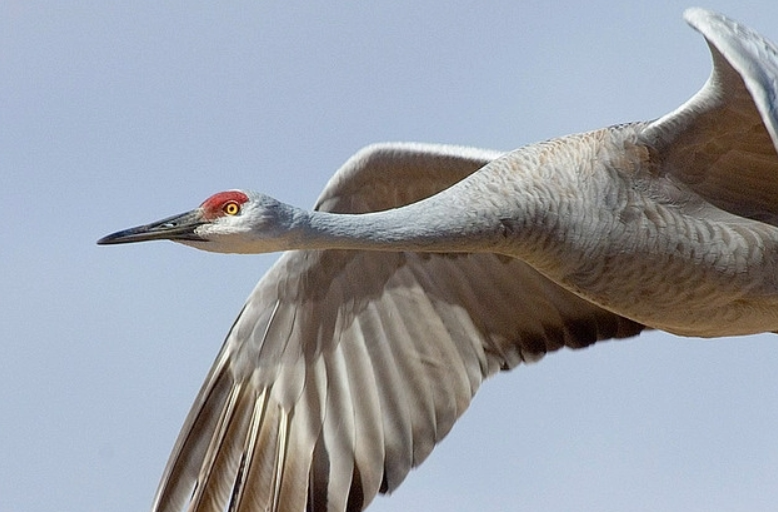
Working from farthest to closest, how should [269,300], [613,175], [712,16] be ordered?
[269,300], [613,175], [712,16]

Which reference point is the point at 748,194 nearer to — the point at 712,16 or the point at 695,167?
the point at 695,167

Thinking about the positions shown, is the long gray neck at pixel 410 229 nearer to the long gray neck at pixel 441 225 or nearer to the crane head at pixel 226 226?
the long gray neck at pixel 441 225

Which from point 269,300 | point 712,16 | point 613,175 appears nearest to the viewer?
point 712,16

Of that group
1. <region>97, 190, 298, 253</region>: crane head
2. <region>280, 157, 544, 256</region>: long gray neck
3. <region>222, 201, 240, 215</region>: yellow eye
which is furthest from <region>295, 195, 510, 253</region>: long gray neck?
<region>222, 201, 240, 215</region>: yellow eye

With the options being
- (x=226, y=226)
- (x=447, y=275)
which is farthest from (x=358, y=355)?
(x=226, y=226)

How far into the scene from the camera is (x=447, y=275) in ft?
46.9

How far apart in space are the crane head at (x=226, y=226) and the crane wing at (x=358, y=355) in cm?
154

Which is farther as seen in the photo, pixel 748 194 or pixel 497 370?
pixel 497 370

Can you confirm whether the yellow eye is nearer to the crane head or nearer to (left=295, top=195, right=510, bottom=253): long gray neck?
the crane head

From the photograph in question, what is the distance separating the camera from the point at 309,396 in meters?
14.1

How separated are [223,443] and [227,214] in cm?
251

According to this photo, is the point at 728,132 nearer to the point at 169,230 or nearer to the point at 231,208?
the point at 231,208

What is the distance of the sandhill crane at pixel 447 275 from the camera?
475 inches

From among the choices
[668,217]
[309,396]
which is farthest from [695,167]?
[309,396]
